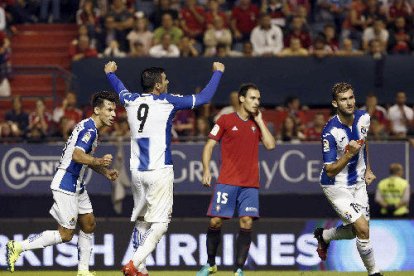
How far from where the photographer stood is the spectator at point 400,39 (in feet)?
79.5

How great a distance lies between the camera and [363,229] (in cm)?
1428

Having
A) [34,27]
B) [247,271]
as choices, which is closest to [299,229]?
[247,271]

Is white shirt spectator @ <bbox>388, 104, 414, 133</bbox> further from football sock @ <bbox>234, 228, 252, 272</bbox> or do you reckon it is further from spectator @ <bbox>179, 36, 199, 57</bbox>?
football sock @ <bbox>234, 228, 252, 272</bbox>

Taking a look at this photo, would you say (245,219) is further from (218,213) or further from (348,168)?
(348,168)

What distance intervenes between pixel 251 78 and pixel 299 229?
688cm

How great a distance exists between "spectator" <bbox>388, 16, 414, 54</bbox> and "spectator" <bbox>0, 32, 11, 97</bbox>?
23.5 feet

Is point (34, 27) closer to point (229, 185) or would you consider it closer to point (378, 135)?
point (378, 135)

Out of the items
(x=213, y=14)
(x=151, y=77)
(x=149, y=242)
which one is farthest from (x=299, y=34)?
(x=149, y=242)

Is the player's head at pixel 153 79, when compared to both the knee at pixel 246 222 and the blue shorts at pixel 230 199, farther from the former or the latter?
the knee at pixel 246 222

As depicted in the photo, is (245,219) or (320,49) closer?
(245,219)

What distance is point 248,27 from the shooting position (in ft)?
82.1

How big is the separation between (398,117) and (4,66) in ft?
24.6

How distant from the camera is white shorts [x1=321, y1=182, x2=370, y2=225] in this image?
46.9 ft

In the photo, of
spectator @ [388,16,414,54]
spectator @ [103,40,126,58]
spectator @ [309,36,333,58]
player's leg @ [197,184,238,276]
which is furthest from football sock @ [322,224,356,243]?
spectator @ [103,40,126,58]
